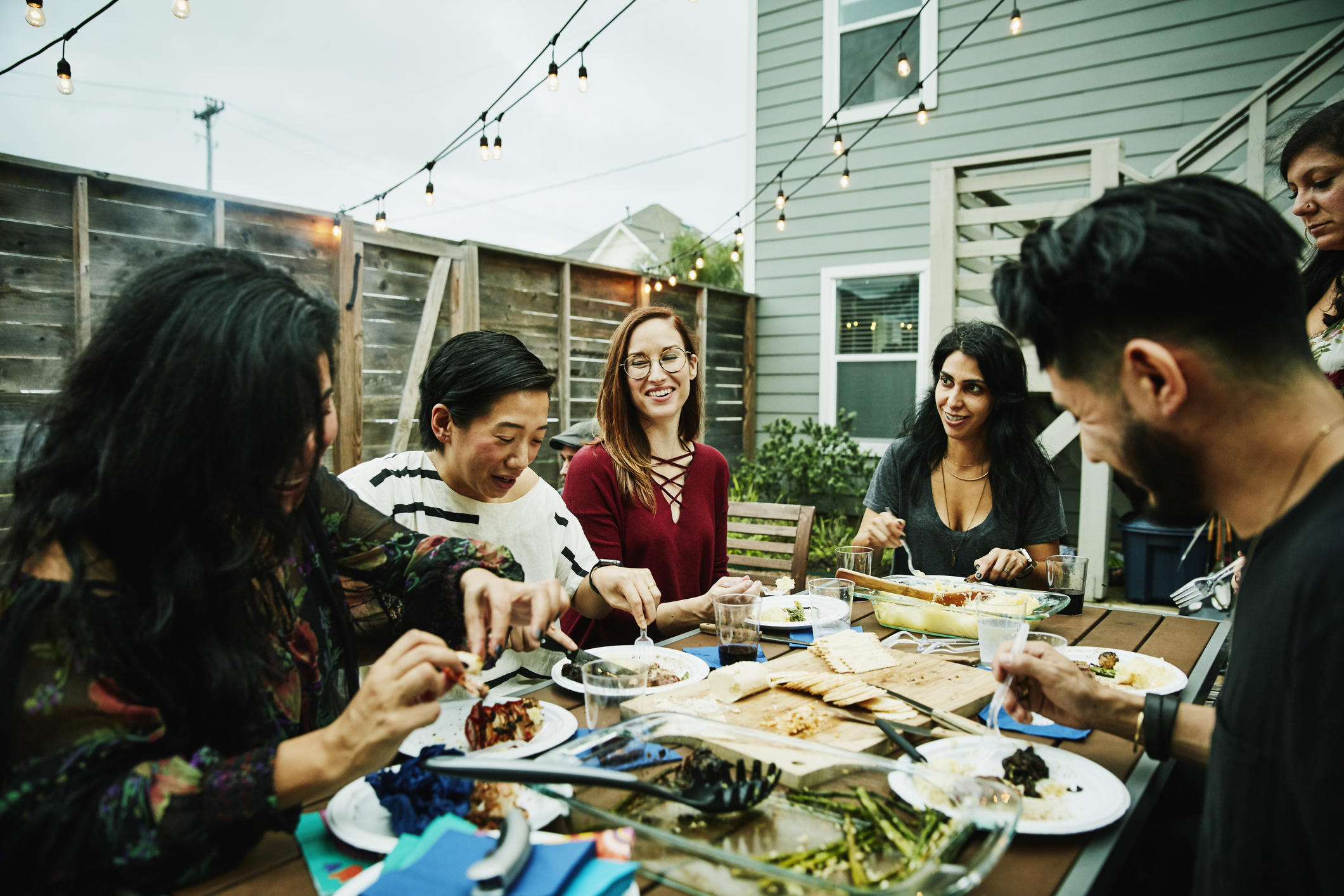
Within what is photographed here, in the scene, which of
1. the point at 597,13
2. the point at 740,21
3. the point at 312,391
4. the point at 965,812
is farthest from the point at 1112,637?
the point at 740,21

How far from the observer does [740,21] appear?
817cm

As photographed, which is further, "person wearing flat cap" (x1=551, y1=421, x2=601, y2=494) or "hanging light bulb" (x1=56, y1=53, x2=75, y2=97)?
"person wearing flat cap" (x1=551, y1=421, x2=601, y2=494)

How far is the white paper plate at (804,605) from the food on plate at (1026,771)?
0.90 m

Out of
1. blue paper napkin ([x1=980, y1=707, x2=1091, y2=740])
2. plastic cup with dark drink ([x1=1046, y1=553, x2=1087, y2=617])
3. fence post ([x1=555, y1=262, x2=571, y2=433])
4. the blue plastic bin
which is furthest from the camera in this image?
fence post ([x1=555, y1=262, x2=571, y2=433])

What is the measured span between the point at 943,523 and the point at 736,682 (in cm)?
192

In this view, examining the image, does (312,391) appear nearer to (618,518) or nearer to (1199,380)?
(1199,380)

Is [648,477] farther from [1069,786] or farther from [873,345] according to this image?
[873,345]

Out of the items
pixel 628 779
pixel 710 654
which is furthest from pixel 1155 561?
pixel 628 779

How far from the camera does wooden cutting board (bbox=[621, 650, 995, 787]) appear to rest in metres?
1.25

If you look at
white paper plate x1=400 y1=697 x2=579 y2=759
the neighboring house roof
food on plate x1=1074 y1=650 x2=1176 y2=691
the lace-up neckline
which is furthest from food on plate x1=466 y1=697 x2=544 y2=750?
the neighboring house roof

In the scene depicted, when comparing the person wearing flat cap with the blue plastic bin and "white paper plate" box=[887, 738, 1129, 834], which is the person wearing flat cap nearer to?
"white paper plate" box=[887, 738, 1129, 834]

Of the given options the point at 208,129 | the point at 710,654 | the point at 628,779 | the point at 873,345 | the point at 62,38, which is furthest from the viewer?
the point at 208,129

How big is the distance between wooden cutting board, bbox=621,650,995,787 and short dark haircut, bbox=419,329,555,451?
0.99m

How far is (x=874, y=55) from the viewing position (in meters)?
7.39
